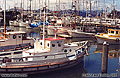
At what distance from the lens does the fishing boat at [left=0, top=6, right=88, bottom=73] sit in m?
20.9

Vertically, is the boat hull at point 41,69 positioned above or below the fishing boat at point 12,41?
below

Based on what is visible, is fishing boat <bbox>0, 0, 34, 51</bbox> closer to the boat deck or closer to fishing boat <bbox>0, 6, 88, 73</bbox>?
fishing boat <bbox>0, 6, 88, 73</bbox>

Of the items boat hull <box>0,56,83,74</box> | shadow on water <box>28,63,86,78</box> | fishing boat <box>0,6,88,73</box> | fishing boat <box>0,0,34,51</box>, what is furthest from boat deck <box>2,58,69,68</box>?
fishing boat <box>0,0,34,51</box>

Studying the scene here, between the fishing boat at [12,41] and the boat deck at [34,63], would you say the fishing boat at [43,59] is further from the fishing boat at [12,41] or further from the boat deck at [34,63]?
the fishing boat at [12,41]

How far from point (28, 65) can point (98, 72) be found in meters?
8.60

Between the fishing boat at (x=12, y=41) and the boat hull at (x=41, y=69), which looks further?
the fishing boat at (x=12, y=41)

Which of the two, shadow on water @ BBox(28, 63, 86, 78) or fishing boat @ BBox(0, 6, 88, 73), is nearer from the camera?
fishing boat @ BBox(0, 6, 88, 73)

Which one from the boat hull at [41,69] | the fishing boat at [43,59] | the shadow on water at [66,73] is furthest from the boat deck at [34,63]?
the shadow on water at [66,73]

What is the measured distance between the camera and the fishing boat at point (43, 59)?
20906 millimetres

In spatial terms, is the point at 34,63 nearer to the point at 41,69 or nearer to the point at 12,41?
the point at 41,69

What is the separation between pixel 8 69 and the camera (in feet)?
67.7

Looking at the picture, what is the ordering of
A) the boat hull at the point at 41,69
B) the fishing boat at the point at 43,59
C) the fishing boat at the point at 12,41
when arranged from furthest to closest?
1. the fishing boat at the point at 12,41
2. the fishing boat at the point at 43,59
3. the boat hull at the point at 41,69

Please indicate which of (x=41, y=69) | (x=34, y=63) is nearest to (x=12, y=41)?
(x=34, y=63)

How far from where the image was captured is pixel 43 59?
2238cm
